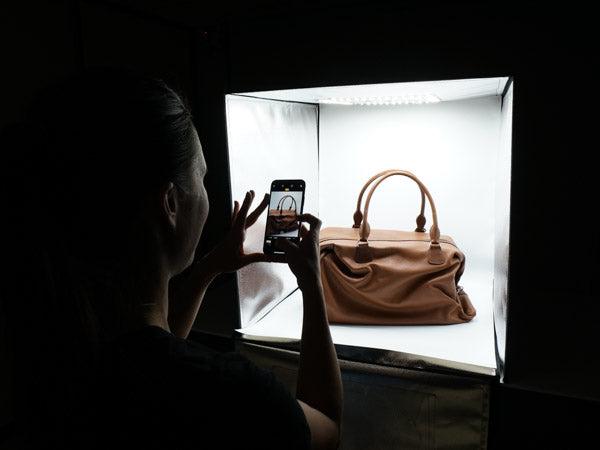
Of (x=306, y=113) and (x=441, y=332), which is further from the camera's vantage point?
Result: (x=306, y=113)

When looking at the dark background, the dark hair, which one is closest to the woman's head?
the dark hair

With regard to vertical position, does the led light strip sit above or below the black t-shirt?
above

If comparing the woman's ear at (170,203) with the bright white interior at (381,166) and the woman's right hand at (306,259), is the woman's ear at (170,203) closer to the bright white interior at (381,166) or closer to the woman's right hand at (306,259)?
the woman's right hand at (306,259)

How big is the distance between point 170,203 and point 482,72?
1.87 ft

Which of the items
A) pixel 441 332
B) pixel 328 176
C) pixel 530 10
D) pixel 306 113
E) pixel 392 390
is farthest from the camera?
pixel 328 176

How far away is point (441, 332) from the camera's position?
3.21 feet

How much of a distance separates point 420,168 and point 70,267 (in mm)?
1070

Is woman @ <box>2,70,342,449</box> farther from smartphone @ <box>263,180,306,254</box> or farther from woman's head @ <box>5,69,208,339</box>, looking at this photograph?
smartphone @ <box>263,180,306,254</box>

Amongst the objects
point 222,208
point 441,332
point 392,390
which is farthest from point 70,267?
point 222,208

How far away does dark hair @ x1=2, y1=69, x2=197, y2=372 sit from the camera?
17.8 inches

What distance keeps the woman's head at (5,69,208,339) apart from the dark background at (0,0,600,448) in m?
0.22

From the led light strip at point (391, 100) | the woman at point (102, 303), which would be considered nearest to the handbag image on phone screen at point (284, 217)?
the led light strip at point (391, 100)

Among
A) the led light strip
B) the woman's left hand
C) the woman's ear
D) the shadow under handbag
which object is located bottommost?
the shadow under handbag

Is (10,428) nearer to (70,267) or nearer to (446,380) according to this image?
(70,267)
